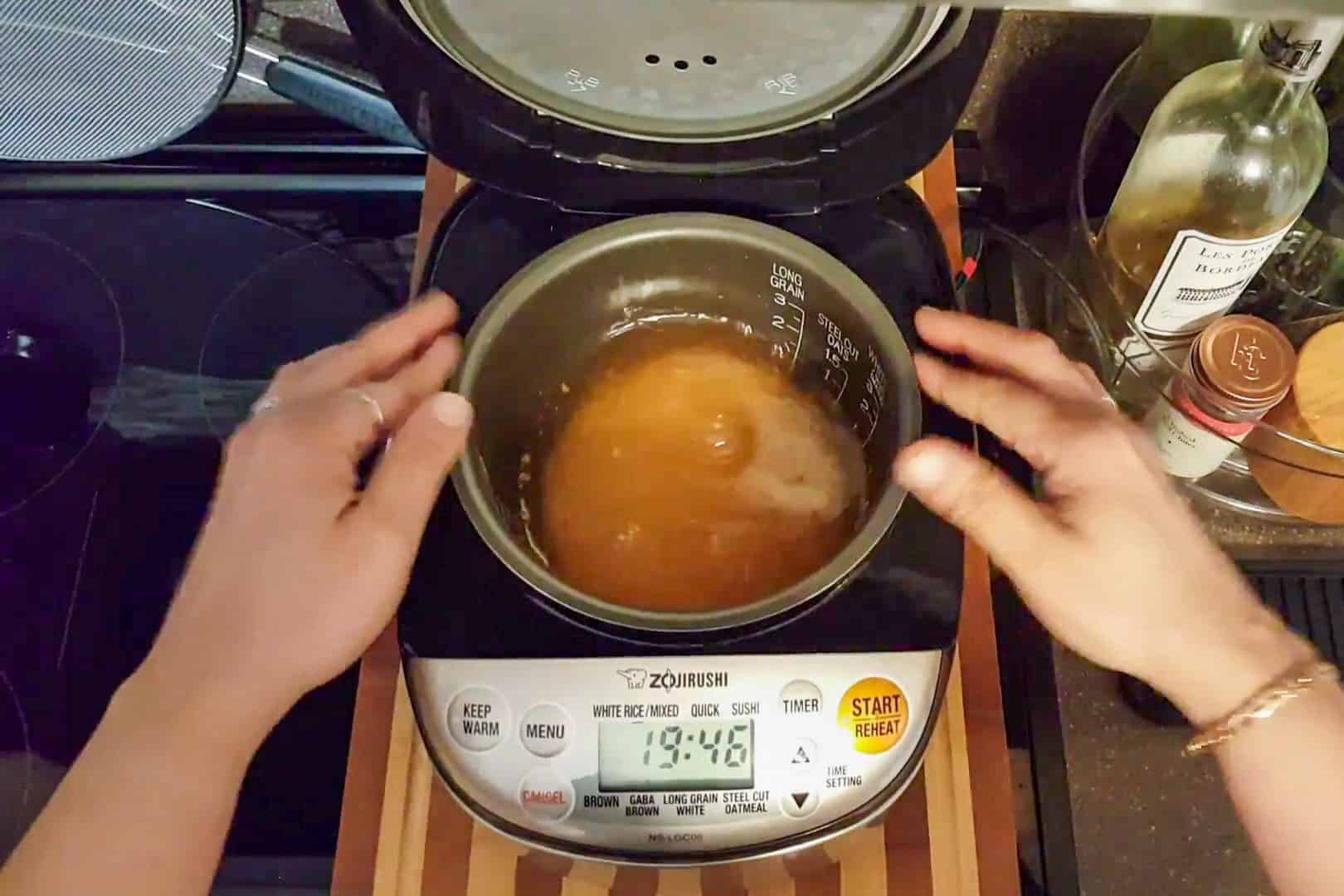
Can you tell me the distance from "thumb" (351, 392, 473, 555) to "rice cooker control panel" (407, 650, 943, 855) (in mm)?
89

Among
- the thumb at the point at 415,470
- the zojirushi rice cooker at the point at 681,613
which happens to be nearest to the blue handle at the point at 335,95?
the zojirushi rice cooker at the point at 681,613

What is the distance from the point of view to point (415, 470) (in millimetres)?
521

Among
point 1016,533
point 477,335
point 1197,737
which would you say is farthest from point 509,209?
point 1197,737

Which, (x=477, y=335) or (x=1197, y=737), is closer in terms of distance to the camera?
(x=1197, y=737)

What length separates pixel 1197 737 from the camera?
0.49m

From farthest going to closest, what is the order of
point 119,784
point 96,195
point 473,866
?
1. point 96,195
2. point 473,866
3. point 119,784

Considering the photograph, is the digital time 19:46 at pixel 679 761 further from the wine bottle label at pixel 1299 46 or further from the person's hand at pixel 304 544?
the wine bottle label at pixel 1299 46

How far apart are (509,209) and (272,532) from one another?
0.24 meters

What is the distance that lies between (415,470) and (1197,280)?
1.47ft

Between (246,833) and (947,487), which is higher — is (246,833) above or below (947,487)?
below

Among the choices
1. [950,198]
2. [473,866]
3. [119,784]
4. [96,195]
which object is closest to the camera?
[119,784]

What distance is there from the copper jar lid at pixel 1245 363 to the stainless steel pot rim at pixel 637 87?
0.82 ft

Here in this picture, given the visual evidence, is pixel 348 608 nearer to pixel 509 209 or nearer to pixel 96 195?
pixel 509 209

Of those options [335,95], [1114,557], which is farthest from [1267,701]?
[335,95]
